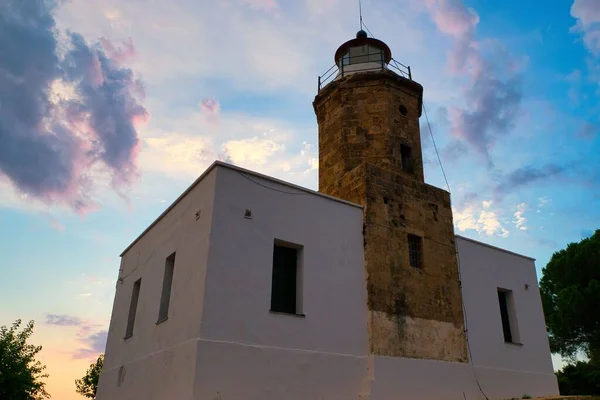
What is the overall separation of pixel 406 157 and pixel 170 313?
711cm

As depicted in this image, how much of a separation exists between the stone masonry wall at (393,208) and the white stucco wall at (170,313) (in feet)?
11.8

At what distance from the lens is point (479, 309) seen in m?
11.1

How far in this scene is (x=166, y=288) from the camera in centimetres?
930

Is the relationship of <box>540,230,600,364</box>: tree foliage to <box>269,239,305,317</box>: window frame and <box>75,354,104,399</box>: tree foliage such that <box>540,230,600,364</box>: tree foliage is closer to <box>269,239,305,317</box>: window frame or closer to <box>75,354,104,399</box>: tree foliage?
<box>269,239,305,317</box>: window frame

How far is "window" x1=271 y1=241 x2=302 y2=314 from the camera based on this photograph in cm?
853

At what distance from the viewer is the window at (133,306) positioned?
10680mm

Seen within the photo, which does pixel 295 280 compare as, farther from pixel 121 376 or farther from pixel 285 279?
pixel 121 376

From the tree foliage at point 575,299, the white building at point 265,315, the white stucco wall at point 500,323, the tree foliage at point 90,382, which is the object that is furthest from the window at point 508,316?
the tree foliage at point 90,382

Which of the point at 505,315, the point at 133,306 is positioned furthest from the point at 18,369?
the point at 505,315

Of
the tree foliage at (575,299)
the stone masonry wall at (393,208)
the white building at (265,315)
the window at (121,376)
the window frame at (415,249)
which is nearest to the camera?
the white building at (265,315)

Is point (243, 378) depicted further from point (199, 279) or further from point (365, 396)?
point (365, 396)

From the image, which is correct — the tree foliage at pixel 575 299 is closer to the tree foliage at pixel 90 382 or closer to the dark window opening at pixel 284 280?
the dark window opening at pixel 284 280

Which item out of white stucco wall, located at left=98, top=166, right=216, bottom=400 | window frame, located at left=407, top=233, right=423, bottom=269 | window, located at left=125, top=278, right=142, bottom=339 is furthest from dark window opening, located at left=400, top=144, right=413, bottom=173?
window, located at left=125, top=278, right=142, bottom=339

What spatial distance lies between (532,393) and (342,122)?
27.6 ft
